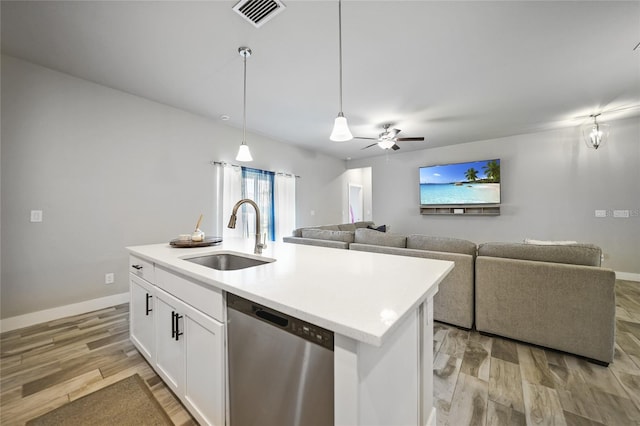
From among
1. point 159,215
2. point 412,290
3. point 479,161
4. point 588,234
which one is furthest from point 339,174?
point 412,290

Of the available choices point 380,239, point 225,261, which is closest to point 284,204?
point 380,239

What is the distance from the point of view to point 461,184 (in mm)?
5195

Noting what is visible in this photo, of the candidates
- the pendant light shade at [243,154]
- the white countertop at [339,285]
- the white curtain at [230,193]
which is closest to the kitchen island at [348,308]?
the white countertop at [339,285]

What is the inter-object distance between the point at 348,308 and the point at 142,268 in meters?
1.74

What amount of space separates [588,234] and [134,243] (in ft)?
22.9

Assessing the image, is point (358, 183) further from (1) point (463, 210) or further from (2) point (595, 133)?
(2) point (595, 133)

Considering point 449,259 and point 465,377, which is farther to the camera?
point 449,259

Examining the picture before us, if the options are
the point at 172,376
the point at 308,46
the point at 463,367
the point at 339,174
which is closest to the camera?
the point at 172,376

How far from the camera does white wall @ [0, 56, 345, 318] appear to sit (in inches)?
93.4

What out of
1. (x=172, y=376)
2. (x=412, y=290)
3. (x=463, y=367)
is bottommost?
(x=463, y=367)

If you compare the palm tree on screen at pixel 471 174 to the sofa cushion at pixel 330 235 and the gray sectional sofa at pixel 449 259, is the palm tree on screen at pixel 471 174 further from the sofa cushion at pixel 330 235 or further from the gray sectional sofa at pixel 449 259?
the sofa cushion at pixel 330 235

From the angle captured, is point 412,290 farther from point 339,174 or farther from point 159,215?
point 339,174

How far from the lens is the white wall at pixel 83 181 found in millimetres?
2371

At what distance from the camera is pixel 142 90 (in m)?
2.97
